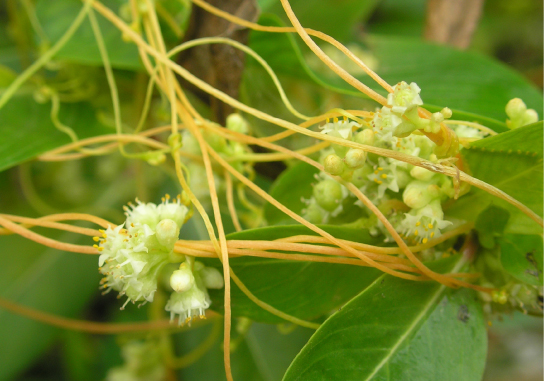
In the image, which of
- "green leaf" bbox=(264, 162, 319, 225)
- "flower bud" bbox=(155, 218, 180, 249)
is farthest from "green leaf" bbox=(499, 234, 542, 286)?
"flower bud" bbox=(155, 218, 180, 249)

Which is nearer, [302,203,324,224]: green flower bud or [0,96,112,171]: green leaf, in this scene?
[302,203,324,224]: green flower bud

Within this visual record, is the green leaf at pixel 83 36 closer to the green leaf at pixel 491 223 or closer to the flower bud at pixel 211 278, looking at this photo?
the flower bud at pixel 211 278

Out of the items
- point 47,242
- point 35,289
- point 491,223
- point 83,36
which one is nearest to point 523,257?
point 491,223

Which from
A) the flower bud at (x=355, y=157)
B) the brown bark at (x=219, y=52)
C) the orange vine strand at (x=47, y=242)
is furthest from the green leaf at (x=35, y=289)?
the flower bud at (x=355, y=157)

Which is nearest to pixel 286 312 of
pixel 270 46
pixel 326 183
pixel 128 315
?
pixel 326 183

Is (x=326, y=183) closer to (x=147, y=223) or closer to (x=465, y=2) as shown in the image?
(x=147, y=223)

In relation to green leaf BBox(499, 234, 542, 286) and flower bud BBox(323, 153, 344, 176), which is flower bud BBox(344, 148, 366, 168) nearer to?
flower bud BBox(323, 153, 344, 176)
